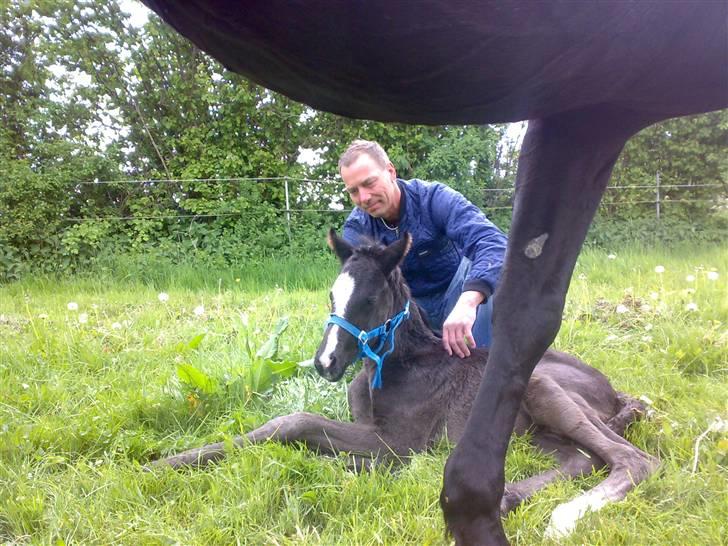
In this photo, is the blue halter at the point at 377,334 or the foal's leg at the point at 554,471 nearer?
the foal's leg at the point at 554,471

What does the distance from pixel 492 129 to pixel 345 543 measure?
9668mm

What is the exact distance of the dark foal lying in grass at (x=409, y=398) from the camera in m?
2.68

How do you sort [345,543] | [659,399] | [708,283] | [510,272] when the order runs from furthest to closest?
1. [708,283]
2. [659,399]
3. [345,543]
4. [510,272]

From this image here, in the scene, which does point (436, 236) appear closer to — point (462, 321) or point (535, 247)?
point (462, 321)

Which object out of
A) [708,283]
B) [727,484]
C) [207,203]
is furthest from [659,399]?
[207,203]

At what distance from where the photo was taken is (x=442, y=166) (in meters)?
9.81

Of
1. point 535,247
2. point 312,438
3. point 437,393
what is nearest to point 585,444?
point 437,393

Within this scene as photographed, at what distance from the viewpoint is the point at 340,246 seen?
3.29 meters

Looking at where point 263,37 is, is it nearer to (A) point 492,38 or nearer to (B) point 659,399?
(A) point 492,38

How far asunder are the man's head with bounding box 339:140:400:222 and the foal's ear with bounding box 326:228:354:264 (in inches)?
18.1

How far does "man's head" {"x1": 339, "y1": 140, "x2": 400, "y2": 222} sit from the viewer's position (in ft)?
11.7

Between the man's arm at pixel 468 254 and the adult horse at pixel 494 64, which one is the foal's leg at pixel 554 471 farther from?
the adult horse at pixel 494 64

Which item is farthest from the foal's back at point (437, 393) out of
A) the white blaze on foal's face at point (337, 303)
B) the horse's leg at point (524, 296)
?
the horse's leg at point (524, 296)

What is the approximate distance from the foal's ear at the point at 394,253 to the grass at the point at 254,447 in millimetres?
887
